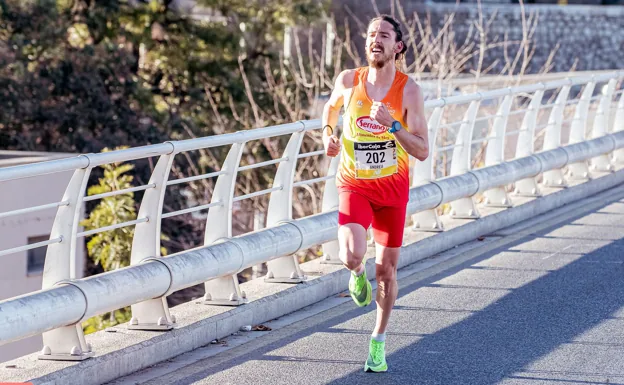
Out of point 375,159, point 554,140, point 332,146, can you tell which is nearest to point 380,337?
point 375,159

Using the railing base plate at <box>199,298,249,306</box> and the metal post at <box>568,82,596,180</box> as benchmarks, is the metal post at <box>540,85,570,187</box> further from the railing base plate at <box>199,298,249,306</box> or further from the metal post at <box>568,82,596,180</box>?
the railing base plate at <box>199,298,249,306</box>

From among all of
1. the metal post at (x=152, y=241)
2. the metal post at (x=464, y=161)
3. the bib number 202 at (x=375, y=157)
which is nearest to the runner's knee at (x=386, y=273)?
the bib number 202 at (x=375, y=157)

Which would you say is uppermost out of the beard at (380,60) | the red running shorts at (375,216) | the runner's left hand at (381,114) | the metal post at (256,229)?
the beard at (380,60)

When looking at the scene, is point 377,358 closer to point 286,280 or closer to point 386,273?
point 386,273

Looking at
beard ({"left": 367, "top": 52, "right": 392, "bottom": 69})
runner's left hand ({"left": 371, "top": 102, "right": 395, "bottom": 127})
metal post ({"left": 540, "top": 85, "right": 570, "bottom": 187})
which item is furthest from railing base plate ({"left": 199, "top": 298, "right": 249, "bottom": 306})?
metal post ({"left": 540, "top": 85, "right": 570, "bottom": 187})

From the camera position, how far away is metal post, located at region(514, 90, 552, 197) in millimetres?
14289

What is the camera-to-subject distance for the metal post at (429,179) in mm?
11805

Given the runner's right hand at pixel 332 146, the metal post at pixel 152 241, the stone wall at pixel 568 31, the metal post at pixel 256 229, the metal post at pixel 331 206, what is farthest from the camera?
the stone wall at pixel 568 31

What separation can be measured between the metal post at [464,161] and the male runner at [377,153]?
5.53m

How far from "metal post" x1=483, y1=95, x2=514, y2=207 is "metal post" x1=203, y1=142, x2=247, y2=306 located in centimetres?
537

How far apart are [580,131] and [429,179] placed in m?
5.02

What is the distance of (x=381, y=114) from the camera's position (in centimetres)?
640

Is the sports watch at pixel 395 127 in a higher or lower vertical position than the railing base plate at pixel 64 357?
higher

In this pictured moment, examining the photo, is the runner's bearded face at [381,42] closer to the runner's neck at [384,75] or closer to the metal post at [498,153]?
the runner's neck at [384,75]
